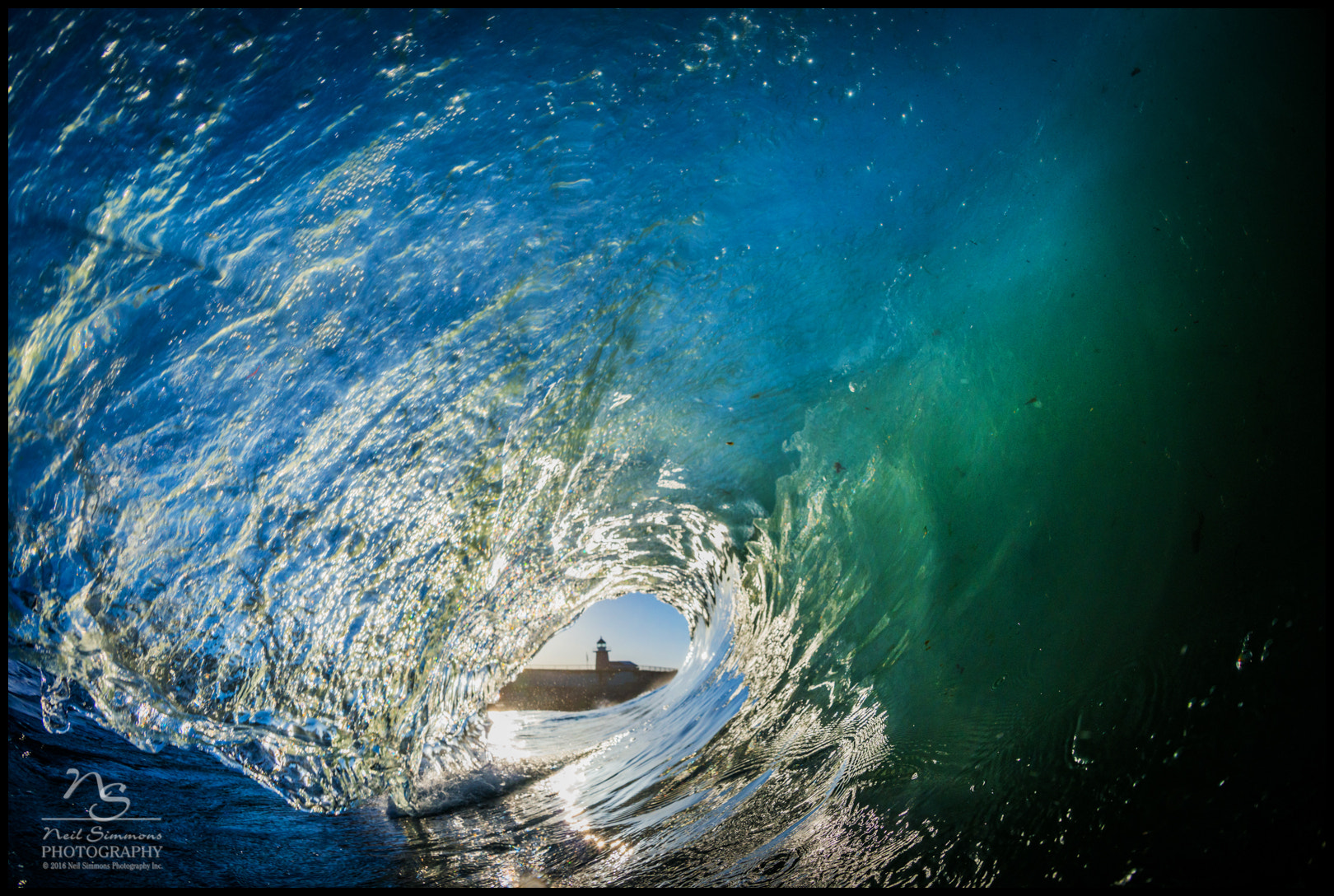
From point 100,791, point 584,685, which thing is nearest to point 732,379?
point 100,791

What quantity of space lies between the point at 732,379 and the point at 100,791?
10.2ft

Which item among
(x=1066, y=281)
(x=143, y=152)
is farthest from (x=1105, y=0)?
(x=143, y=152)

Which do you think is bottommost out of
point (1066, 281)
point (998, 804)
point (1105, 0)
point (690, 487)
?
point (998, 804)

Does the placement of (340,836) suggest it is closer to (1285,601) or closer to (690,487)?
(690,487)

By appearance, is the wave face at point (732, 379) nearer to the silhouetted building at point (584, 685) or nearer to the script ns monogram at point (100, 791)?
the script ns monogram at point (100, 791)

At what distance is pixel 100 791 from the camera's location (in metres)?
2.37

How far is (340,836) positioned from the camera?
2.26m

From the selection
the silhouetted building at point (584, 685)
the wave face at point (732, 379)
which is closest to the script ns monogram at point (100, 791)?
the wave face at point (732, 379)

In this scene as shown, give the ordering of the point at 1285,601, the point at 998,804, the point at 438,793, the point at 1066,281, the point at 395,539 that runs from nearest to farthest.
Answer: the point at 1285,601 < the point at 998,804 < the point at 1066,281 < the point at 395,539 < the point at 438,793

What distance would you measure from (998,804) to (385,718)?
2529 millimetres

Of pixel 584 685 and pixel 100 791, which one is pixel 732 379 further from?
pixel 584 685

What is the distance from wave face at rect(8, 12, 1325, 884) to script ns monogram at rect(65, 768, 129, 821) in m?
0.26

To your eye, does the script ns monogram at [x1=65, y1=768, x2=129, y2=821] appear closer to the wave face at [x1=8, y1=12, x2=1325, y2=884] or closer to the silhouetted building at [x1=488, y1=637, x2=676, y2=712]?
the wave face at [x1=8, y1=12, x2=1325, y2=884]

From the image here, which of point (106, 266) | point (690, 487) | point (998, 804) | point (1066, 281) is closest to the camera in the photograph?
point (998, 804)
